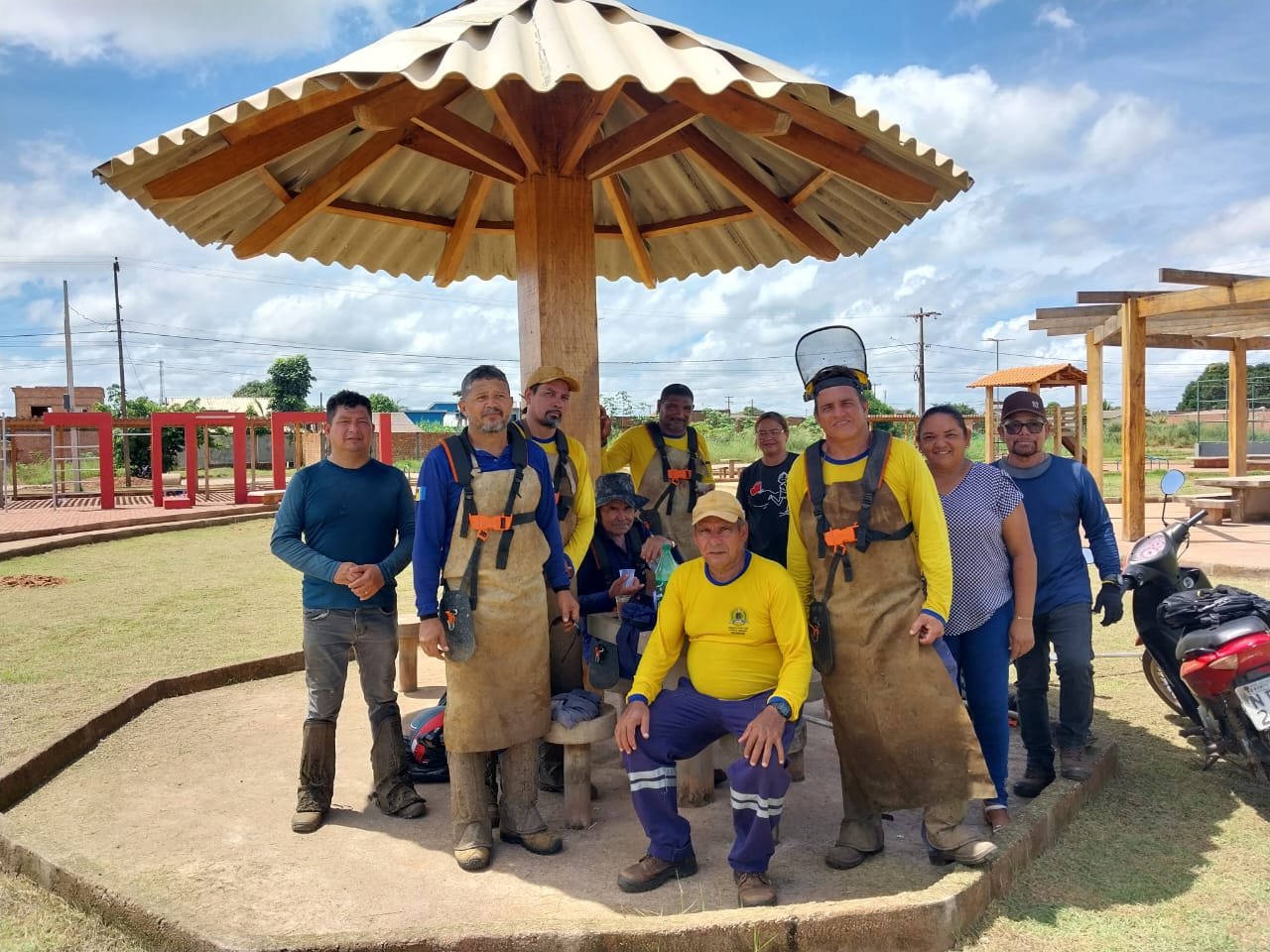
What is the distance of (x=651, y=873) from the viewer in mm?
3344

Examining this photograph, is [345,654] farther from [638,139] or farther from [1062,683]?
[1062,683]

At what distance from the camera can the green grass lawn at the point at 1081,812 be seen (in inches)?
121

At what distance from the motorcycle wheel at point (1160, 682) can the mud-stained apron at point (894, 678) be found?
2.15 metres

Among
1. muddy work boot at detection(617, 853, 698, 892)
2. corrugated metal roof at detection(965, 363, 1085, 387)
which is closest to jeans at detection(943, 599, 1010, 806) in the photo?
muddy work boot at detection(617, 853, 698, 892)

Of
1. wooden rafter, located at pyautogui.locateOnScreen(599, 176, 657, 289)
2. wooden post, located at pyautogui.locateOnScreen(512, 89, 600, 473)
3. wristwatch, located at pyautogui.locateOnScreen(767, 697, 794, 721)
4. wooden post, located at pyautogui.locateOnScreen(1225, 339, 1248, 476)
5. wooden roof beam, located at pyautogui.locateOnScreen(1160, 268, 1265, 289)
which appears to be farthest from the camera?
wooden post, located at pyautogui.locateOnScreen(1225, 339, 1248, 476)

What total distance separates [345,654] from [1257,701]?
380cm

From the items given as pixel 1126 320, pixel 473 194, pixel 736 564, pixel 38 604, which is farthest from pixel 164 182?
pixel 1126 320

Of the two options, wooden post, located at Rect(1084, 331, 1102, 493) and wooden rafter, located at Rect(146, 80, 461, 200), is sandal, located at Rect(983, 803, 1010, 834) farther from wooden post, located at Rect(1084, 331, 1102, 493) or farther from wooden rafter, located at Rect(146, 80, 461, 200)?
wooden post, located at Rect(1084, 331, 1102, 493)

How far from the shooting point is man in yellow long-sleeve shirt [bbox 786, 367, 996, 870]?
3.38m

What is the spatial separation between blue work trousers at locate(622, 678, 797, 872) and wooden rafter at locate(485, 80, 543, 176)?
8.55 ft

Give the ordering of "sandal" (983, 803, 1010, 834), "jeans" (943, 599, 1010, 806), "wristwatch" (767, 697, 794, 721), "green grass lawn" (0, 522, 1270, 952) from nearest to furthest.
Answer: "green grass lawn" (0, 522, 1270, 952)
"wristwatch" (767, 697, 794, 721)
"sandal" (983, 803, 1010, 834)
"jeans" (943, 599, 1010, 806)

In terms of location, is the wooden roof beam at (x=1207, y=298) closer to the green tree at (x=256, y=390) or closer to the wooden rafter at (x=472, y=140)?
the wooden rafter at (x=472, y=140)

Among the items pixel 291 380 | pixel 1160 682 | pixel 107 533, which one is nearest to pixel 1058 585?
pixel 1160 682

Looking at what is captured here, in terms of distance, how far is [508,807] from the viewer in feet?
12.5
